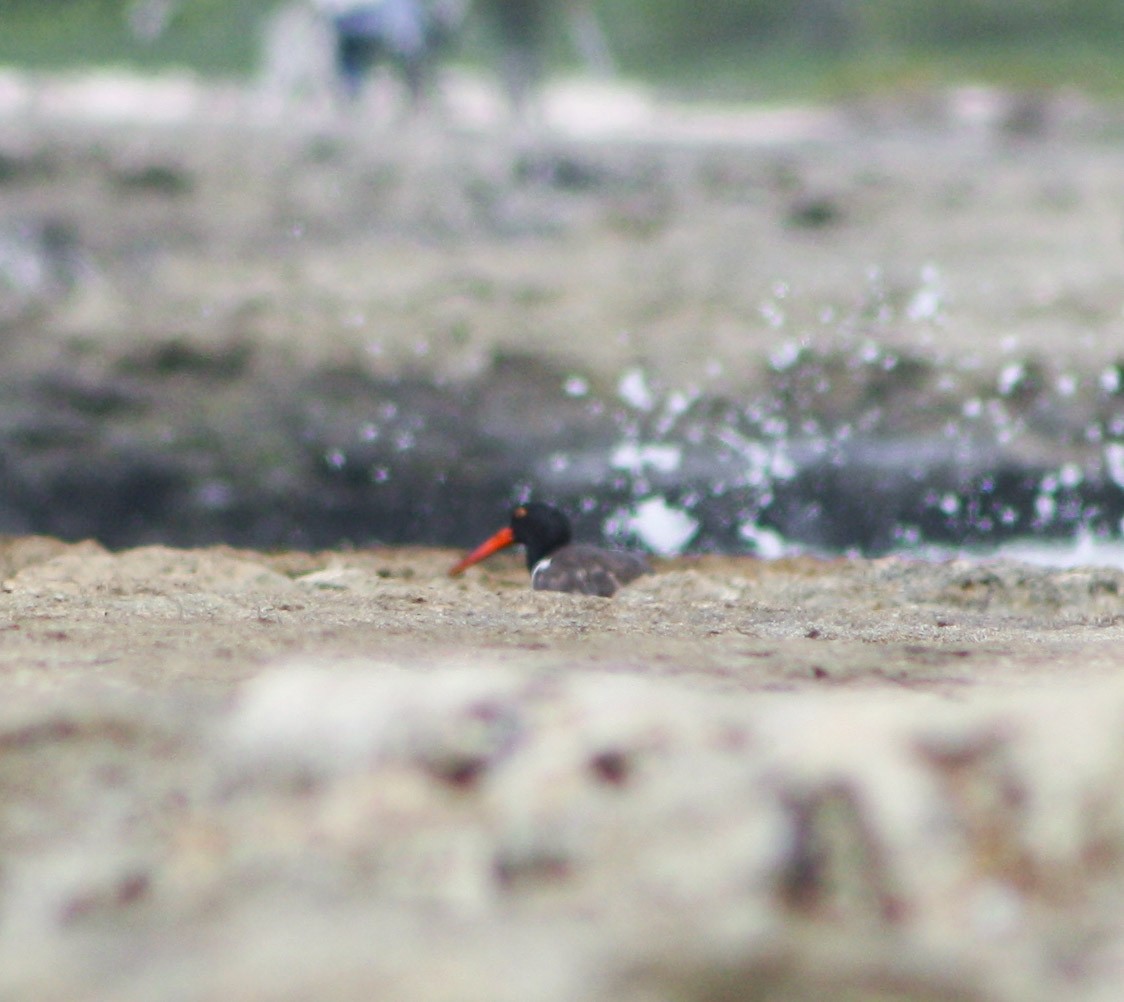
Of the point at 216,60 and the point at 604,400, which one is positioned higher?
the point at 216,60

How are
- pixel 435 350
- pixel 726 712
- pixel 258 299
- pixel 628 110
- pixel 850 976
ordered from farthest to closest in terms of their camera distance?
pixel 628 110
pixel 258 299
pixel 435 350
pixel 726 712
pixel 850 976

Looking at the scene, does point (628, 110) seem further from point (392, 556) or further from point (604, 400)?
point (392, 556)

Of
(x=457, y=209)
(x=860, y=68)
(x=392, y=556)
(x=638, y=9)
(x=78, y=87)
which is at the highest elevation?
(x=638, y=9)

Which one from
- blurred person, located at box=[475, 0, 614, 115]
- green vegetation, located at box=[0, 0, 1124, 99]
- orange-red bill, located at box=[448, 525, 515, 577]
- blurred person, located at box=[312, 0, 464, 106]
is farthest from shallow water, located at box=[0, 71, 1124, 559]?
green vegetation, located at box=[0, 0, 1124, 99]

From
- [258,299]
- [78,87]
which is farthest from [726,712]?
[78,87]

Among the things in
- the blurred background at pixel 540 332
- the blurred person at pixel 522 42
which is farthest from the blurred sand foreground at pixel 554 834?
the blurred person at pixel 522 42

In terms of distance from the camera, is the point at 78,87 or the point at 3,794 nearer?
the point at 3,794

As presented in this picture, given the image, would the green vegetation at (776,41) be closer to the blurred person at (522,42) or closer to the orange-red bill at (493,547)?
the blurred person at (522,42)

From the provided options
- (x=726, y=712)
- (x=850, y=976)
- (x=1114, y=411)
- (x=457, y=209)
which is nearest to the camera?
(x=850, y=976)
